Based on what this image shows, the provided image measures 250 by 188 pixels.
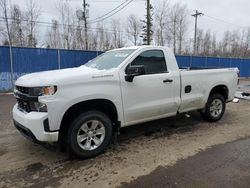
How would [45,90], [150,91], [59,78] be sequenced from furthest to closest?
[150,91]
[59,78]
[45,90]

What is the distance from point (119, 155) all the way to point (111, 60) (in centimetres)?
190

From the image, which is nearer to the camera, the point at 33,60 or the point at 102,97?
the point at 102,97

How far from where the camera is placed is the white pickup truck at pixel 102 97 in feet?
11.7

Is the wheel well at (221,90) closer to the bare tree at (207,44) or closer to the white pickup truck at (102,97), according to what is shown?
the white pickup truck at (102,97)

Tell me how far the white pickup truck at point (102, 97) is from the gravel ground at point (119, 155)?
0.38 metres

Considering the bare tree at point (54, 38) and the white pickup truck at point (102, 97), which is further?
the bare tree at point (54, 38)

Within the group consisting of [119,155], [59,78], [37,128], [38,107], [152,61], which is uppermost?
[152,61]

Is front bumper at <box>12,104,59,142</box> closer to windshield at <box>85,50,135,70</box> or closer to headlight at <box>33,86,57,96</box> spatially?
headlight at <box>33,86,57,96</box>

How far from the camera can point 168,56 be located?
5.14 m

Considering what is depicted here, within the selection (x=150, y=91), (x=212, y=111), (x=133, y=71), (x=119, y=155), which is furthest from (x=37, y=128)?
(x=212, y=111)

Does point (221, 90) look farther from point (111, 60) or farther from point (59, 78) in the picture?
point (59, 78)

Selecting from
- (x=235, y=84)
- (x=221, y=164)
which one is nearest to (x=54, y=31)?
(x=235, y=84)

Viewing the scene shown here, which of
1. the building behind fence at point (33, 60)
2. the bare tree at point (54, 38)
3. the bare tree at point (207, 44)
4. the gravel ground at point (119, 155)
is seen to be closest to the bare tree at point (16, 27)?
the bare tree at point (54, 38)

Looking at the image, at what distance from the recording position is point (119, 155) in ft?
13.6
